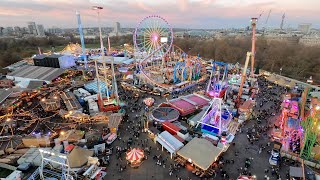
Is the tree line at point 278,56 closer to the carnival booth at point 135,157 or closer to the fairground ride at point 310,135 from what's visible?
the fairground ride at point 310,135

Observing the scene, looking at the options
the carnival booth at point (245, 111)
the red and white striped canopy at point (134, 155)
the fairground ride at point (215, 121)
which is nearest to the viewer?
the red and white striped canopy at point (134, 155)

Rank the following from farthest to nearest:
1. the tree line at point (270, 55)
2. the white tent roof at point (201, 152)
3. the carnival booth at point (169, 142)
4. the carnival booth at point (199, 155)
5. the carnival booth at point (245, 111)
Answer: the tree line at point (270, 55)
the carnival booth at point (245, 111)
the carnival booth at point (169, 142)
the white tent roof at point (201, 152)
the carnival booth at point (199, 155)

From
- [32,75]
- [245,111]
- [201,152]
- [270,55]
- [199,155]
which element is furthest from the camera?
[270,55]

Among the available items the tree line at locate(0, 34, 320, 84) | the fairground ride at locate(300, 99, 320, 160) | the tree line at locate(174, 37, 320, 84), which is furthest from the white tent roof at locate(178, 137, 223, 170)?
the tree line at locate(0, 34, 320, 84)

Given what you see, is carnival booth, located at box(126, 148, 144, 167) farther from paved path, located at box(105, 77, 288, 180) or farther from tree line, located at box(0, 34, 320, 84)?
tree line, located at box(0, 34, 320, 84)

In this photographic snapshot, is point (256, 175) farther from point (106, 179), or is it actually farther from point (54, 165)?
point (54, 165)

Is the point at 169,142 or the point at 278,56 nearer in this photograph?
the point at 169,142

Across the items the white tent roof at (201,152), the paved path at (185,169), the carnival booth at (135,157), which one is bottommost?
the paved path at (185,169)

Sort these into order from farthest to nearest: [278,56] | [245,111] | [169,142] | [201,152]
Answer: [278,56]
[245,111]
[169,142]
[201,152]

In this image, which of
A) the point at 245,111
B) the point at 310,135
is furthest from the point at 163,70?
the point at 310,135

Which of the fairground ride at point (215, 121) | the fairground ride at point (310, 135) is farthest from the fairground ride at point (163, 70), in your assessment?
the fairground ride at point (310, 135)

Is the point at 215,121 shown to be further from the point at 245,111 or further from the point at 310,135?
the point at 310,135
